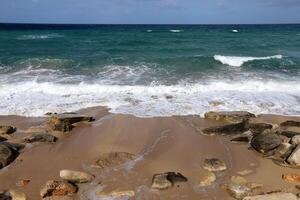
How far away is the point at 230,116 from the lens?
10.8 metres

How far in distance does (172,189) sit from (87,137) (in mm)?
3502

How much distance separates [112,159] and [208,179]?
2102mm

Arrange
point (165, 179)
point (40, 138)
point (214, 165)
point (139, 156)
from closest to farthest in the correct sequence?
point (165, 179) → point (214, 165) → point (139, 156) → point (40, 138)

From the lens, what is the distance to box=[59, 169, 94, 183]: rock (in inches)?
273

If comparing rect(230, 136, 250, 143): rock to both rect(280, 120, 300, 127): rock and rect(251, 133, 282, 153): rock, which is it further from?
rect(280, 120, 300, 127): rock

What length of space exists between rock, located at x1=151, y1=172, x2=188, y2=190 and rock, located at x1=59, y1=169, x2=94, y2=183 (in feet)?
4.04

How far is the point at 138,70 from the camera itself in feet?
62.3

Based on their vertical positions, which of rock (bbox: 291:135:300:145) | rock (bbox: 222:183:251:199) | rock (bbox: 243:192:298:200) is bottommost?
rock (bbox: 222:183:251:199)

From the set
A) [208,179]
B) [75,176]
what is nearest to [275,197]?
[208,179]

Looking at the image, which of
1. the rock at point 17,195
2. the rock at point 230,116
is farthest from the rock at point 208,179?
the rock at point 230,116

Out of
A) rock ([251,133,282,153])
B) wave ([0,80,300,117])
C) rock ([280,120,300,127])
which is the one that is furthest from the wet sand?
wave ([0,80,300,117])

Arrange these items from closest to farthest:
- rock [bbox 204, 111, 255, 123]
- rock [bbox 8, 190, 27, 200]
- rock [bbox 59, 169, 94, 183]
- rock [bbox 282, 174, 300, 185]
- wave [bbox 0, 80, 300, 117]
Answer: rock [bbox 8, 190, 27, 200] < rock [bbox 59, 169, 94, 183] < rock [bbox 282, 174, 300, 185] < rock [bbox 204, 111, 255, 123] < wave [bbox 0, 80, 300, 117]

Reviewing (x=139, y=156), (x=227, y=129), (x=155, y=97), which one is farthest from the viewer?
(x=155, y=97)

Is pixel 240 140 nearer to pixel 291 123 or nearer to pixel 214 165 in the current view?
pixel 214 165
